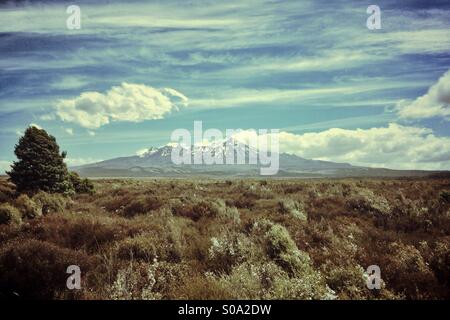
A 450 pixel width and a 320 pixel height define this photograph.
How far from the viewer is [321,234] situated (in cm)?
824

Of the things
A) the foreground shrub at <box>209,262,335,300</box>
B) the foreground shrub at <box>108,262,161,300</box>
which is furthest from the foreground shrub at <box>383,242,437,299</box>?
the foreground shrub at <box>108,262,161,300</box>

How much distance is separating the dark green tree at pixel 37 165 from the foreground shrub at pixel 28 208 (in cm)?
349

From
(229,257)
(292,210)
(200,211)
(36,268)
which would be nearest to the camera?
(36,268)

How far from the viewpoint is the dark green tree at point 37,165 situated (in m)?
16.5

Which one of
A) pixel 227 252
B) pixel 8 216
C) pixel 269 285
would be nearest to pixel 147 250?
pixel 227 252

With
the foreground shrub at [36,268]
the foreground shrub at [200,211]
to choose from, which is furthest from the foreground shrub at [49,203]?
the foreground shrub at [36,268]

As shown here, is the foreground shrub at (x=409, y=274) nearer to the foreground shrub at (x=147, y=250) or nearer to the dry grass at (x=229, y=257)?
the dry grass at (x=229, y=257)

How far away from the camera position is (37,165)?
659 inches

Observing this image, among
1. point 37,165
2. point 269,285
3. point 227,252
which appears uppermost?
point 37,165

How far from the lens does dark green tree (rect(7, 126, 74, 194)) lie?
16.5 meters

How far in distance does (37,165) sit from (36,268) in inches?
484

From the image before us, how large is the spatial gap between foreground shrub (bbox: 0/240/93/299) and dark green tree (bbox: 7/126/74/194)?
425 inches

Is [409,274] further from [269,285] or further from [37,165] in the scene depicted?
[37,165]
